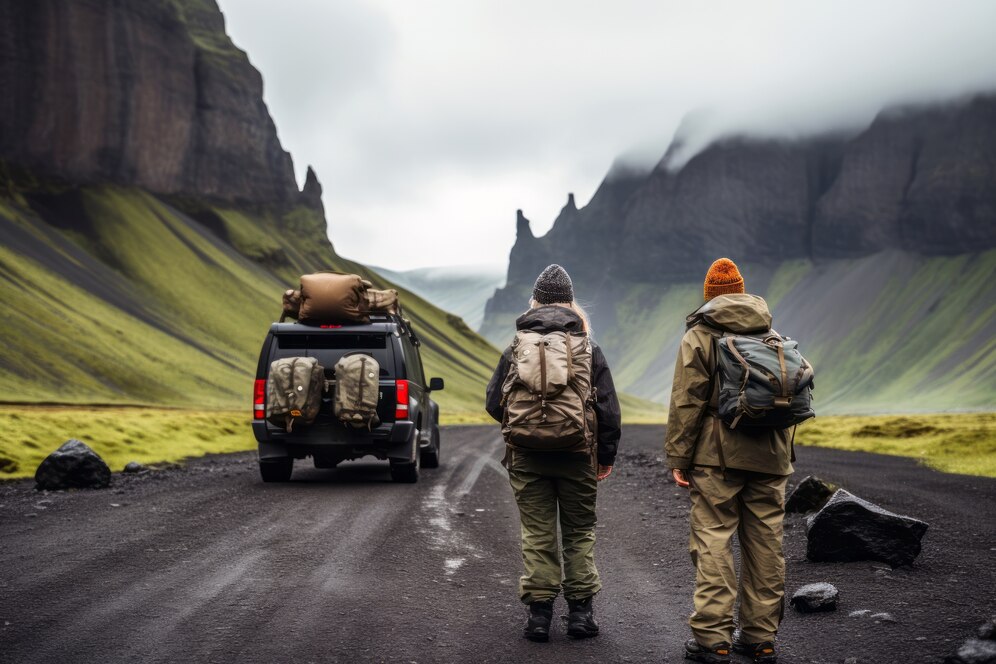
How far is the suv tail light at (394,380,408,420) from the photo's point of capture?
14.1 metres

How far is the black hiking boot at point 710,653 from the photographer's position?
5156mm

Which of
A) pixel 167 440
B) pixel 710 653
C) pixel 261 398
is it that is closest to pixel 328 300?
pixel 261 398

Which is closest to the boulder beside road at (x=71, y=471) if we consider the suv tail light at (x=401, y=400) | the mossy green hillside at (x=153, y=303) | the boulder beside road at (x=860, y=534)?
the suv tail light at (x=401, y=400)

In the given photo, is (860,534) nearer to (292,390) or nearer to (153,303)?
(292,390)

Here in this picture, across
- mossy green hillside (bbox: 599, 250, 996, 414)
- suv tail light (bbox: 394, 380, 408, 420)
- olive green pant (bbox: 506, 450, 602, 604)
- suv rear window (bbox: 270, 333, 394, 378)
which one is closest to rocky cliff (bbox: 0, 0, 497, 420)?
suv rear window (bbox: 270, 333, 394, 378)

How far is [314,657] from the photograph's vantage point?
520 cm

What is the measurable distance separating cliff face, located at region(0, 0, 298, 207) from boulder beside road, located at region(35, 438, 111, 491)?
12155 cm

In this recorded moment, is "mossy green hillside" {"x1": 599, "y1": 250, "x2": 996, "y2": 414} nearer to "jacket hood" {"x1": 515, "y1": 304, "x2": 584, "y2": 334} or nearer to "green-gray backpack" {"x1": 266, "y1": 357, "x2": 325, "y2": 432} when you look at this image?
"green-gray backpack" {"x1": 266, "y1": 357, "x2": 325, "y2": 432}

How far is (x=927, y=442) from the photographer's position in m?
33.2

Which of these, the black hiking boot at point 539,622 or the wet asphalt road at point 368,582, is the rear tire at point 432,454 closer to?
the wet asphalt road at point 368,582

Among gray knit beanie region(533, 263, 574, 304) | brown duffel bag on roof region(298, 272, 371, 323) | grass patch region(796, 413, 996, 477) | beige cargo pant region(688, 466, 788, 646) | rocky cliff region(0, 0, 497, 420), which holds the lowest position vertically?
grass patch region(796, 413, 996, 477)

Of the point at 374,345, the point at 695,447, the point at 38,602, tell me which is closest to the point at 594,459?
the point at 695,447

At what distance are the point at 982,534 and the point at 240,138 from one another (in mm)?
163952

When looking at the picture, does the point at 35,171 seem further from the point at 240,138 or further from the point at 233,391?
the point at 233,391
